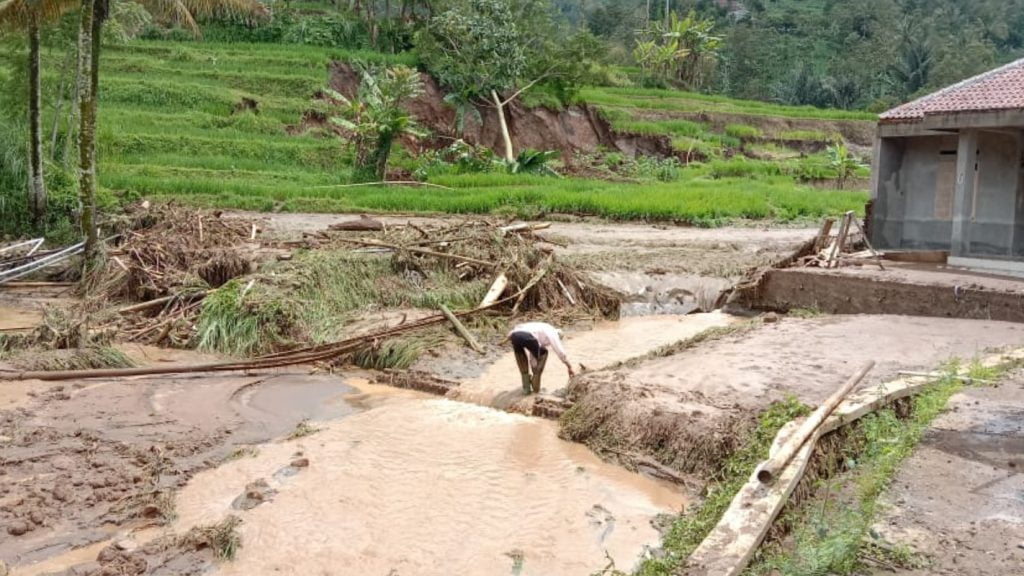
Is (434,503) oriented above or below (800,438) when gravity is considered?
below

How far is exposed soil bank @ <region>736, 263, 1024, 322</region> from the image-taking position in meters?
13.2

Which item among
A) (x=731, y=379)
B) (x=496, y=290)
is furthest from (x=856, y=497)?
(x=496, y=290)

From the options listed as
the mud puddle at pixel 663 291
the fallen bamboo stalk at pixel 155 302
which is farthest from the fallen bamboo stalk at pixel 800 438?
the fallen bamboo stalk at pixel 155 302

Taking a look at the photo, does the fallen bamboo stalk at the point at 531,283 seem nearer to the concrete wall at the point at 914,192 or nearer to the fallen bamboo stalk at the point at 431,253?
the fallen bamboo stalk at the point at 431,253

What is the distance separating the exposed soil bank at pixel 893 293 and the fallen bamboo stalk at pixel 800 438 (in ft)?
19.9

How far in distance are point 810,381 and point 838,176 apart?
30.7 metres

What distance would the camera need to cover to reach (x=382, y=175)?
2966 centimetres

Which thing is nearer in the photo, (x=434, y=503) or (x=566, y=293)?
(x=434, y=503)

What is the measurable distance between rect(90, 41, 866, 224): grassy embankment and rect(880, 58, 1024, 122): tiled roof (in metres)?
6.97

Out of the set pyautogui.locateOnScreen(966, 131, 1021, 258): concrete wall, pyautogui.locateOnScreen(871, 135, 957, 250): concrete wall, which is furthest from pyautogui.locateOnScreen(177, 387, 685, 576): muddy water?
pyautogui.locateOnScreen(871, 135, 957, 250): concrete wall

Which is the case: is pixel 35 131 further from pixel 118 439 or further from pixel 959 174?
pixel 959 174

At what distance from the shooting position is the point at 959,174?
16.8 m

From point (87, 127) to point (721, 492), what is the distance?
12459 millimetres

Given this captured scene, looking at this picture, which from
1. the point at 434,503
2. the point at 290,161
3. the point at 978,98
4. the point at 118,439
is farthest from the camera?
the point at 290,161
